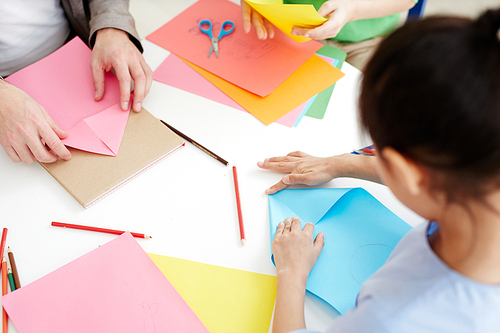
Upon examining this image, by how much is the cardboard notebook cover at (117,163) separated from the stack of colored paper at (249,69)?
0.58 ft

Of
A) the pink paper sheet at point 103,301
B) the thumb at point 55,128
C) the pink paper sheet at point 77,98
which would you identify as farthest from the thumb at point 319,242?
the thumb at point 55,128

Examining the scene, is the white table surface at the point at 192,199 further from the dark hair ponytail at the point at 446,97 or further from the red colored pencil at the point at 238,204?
the dark hair ponytail at the point at 446,97

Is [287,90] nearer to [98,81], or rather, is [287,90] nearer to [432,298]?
[98,81]

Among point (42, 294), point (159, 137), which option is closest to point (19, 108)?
point (159, 137)

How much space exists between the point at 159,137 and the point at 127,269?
1.00 ft

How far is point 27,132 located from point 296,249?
568 millimetres

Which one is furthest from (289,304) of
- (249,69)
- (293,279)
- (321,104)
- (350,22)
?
(350,22)

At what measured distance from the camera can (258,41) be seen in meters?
1.01

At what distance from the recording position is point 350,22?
3.60 ft

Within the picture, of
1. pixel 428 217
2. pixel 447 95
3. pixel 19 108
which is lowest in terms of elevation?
pixel 19 108

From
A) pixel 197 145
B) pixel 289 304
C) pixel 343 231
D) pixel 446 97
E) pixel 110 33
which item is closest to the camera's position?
pixel 446 97

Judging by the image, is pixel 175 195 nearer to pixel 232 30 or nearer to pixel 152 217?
pixel 152 217

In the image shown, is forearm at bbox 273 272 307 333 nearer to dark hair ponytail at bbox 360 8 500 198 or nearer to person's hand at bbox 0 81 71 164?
dark hair ponytail at bbox 360 8 500 198

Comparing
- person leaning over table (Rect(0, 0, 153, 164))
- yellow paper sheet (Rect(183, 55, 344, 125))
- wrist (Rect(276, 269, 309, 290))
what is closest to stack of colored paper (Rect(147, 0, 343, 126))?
yellow paper sheet (Rect(183, 55, 344, 125))
